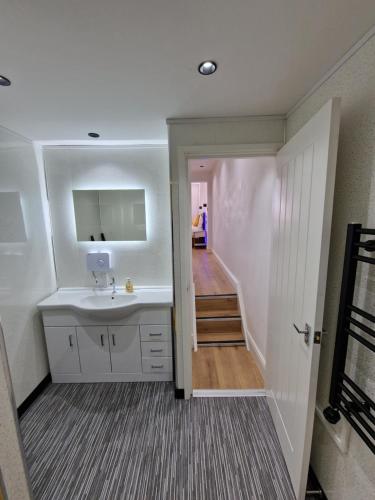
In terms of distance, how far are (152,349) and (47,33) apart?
7.38 ft

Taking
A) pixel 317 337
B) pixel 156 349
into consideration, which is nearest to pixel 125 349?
pixel 156 349

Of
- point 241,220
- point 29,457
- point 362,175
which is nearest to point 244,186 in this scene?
point 241,220

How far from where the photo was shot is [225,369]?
2.43 metres

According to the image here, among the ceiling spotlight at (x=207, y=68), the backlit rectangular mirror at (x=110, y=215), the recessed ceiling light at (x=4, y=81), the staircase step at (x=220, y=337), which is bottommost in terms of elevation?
the staircase step at (x=220, y=337)

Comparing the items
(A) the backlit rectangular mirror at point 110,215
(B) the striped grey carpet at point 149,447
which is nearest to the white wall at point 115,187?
(A) the backlit rectangular mirror at point 110,215

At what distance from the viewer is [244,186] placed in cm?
295

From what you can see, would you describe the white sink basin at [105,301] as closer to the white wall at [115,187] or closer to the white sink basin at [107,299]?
the white sink basin at [107,299]

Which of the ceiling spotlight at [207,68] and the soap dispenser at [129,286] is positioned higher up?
the ceiling spotlight at [207,68]

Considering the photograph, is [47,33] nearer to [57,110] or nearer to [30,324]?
[57,110]

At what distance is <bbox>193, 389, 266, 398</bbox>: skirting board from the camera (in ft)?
6.66

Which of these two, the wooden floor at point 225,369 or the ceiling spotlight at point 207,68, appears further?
the wooden floor at point 225,369

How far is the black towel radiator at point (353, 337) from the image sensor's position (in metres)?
0.88

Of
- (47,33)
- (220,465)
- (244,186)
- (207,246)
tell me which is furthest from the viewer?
(207,246)

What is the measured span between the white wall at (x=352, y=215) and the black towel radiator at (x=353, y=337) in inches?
2.6
